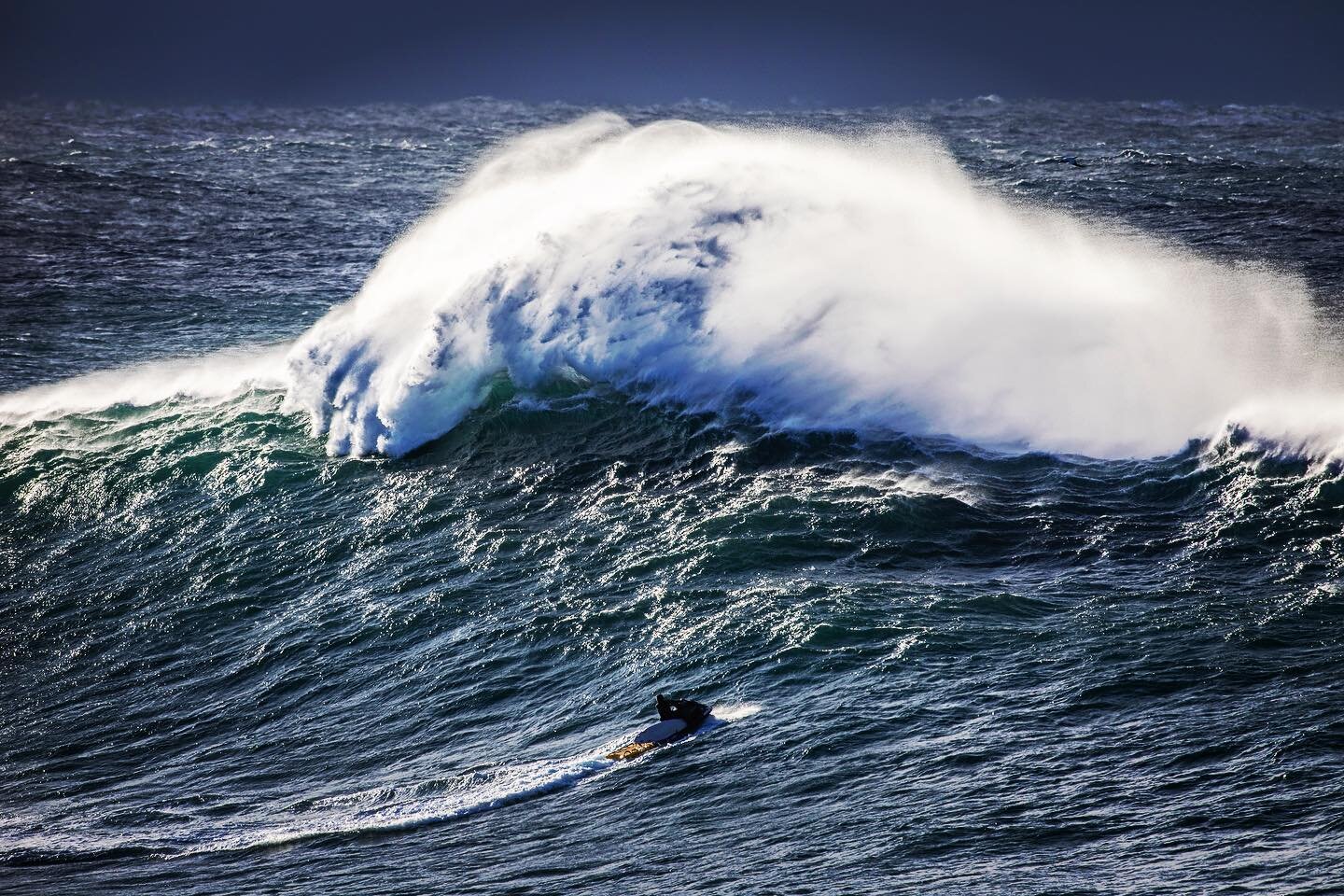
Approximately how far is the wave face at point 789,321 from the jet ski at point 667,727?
8.15 metres

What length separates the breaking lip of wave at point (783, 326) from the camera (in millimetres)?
21391

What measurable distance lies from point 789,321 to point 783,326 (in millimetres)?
147

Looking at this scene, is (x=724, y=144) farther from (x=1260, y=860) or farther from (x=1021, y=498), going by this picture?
(x=1260, y=860)

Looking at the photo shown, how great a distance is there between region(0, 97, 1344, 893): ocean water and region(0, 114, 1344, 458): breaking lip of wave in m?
0.10

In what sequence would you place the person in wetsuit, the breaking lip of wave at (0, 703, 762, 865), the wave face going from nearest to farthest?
the breaking lip of wave at (0, 703, 762, 865), the person in wetsuit, the wave face

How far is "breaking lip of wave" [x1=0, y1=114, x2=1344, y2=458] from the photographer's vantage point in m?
21.4

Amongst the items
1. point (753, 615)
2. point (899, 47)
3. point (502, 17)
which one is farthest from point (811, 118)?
point (753, 615)

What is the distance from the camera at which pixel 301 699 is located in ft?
53.8

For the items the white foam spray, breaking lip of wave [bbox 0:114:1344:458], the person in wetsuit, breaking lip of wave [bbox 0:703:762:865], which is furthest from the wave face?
breaking lip of wave [bbox 0:703:762:865]

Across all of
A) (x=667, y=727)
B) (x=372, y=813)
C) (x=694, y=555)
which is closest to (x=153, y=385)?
(x=694, y=555)

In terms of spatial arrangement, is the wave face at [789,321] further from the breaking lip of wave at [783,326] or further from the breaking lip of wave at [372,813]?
the breaking lip of wave at [372,813]

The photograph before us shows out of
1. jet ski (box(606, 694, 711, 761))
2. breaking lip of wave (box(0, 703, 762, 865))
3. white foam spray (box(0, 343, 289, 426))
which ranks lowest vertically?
breaking lip of wave (box(0, 703, 762, 865))

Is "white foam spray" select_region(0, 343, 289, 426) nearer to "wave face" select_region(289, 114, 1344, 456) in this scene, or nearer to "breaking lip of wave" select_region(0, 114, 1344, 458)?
"breaking lip of wave" select_region(0, 114, 1344, 458)

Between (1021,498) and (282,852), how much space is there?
1056 centimetres
